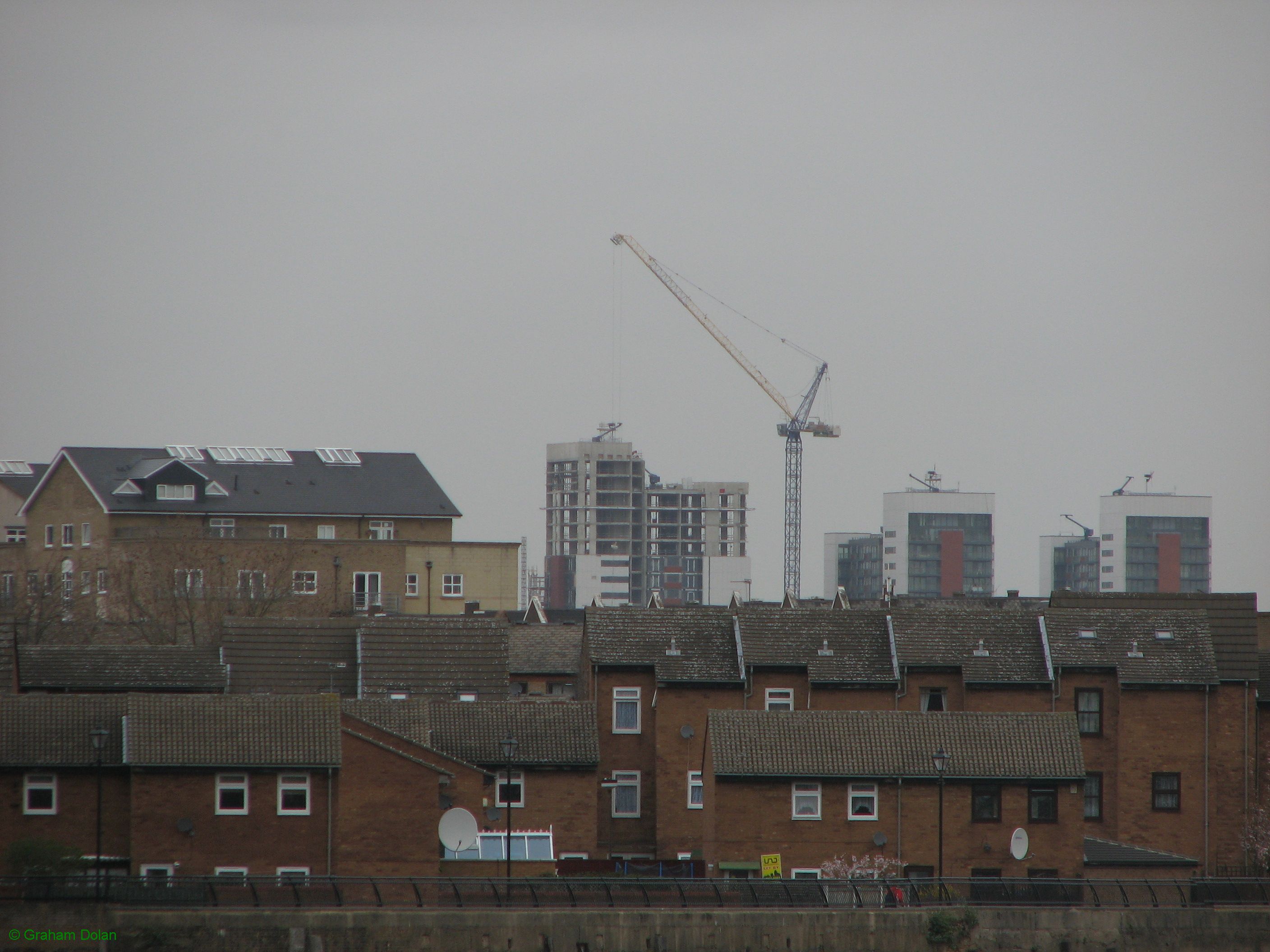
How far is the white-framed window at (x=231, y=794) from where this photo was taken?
46.4 m

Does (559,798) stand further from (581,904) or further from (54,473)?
(54,473)

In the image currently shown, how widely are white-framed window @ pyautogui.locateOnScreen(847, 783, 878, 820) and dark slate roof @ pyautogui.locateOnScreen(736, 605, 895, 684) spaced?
8.15 meters

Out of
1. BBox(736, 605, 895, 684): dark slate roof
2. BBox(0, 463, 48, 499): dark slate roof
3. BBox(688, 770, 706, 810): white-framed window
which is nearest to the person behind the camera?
BBox(688, 770, 706, 810): white-framed window

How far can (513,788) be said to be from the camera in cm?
5212

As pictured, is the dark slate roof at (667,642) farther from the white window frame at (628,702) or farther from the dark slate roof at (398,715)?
the dark slate roof at (398,715)

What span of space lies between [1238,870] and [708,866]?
1746cm

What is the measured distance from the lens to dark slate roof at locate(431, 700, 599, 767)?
171 feet

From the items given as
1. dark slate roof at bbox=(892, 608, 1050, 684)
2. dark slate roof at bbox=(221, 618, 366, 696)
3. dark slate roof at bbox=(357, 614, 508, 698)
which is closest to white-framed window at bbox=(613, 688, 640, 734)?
dark slate roof at bbox=(357, 614, 508, 698)

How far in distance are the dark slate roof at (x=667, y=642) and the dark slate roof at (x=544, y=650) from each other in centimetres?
537

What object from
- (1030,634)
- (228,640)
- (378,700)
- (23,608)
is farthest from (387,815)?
(23,608)

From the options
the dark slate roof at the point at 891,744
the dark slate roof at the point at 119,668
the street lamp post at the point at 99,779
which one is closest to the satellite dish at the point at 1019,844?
the dark slate roof at the point at 891,744

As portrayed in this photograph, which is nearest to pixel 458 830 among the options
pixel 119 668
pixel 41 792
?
pixel 41 792

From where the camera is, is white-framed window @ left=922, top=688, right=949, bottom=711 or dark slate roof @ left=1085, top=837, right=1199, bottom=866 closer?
dark slate roof @ left=1085, top=837, right=1199, bottom=866

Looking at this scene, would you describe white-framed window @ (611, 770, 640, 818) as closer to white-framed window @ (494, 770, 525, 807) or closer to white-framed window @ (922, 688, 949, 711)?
white-framed window @ (494, 770, 525, 807)
